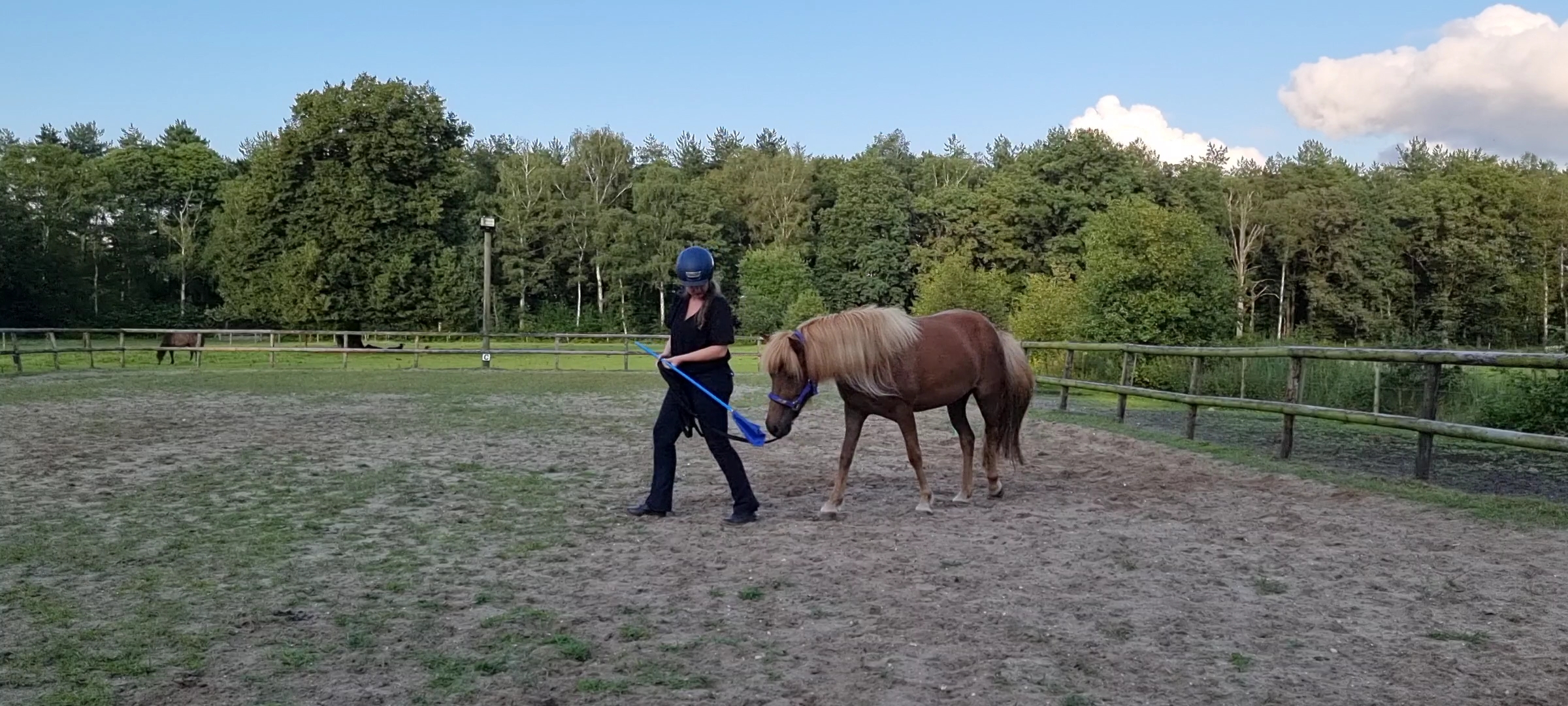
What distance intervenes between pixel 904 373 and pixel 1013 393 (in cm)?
112

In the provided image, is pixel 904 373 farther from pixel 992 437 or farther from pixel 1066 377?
pixel 1066 377

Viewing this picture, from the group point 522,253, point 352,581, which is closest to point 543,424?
point 352,581

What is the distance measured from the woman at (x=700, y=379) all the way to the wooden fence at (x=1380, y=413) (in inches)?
201

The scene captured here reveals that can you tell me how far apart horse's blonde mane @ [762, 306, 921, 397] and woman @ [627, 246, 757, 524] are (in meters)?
0.31

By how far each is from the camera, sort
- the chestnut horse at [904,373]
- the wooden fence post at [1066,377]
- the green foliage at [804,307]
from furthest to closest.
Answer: the green foliage at [804,307]
the wooden fence post at [1066,377]
the chestnut horse at [904,373]

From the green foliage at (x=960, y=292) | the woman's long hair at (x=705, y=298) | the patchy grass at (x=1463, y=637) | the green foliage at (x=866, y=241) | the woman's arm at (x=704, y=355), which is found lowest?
the patchy grass at (x=1463, y=637)

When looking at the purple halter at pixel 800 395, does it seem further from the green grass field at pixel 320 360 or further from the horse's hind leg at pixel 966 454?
the green grass field at pixel 320 360

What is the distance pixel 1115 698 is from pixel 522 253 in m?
54.5

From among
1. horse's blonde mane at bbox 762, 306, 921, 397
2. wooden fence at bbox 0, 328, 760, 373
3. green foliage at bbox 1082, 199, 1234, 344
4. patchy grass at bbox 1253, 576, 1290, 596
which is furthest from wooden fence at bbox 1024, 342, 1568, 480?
green foliage at bbox 1082, 199, 1234, 344

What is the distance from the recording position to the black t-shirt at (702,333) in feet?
20.2

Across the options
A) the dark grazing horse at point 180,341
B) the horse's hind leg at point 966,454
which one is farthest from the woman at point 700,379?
the dark grazing horse at point 180,341

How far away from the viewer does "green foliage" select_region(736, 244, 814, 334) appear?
53344mm

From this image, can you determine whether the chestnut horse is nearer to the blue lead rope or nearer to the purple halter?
the purple halter

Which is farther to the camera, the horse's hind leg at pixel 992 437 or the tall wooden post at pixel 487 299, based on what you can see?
the tall wooden post at pixel 487 299
